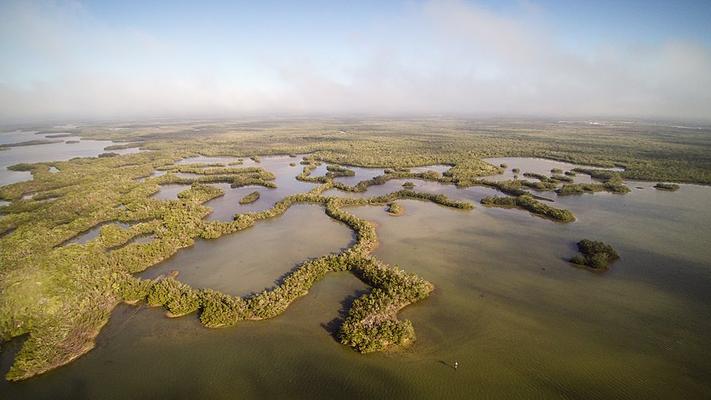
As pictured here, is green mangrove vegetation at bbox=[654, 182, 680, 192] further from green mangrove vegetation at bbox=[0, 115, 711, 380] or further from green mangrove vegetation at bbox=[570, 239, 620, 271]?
green mangrove vegetation at bbox=[570, 239, 620, 271]

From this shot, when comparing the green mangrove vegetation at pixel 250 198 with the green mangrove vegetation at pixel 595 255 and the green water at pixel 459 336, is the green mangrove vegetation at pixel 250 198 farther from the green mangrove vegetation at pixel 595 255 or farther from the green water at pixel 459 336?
the green mangrove vegetation at pixel 595 255

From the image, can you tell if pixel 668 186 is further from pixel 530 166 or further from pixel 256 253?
pixel 256 253

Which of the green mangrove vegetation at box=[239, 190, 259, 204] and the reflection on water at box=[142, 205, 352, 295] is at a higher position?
the green mangrove vegetation at box=[239, 190, 259, 204]

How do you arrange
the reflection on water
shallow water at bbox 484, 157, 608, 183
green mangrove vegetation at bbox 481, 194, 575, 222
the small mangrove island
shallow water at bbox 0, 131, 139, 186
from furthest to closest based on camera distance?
shallow water at bbox 0, 131, 139, 186 → shallow water at bbox 484, 157, 608, 183 → the small mangrove island → green mangrove vegetation at bbox 481, 194, 575, 222 → the reflection on water

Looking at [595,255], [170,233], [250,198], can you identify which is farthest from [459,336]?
[250,198]

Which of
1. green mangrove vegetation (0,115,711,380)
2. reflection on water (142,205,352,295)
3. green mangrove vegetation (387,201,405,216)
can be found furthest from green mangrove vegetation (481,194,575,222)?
reflection on water (142,205,352,295)

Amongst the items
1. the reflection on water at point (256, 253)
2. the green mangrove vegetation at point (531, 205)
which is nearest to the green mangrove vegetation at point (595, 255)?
the green mangrove vegetation at point (531, 205)

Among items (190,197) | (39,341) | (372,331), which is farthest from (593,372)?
(190,197)
